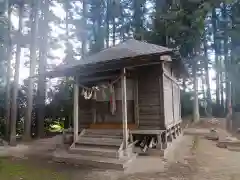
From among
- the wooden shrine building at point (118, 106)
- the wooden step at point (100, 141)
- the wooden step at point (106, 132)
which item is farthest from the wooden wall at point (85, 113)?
the wooden step at point (100, 141)

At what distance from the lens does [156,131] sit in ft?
24.0

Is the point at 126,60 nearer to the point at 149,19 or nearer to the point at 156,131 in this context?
the point at 156,131

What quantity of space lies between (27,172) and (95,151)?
2004 mm

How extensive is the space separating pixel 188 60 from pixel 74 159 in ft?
47.0

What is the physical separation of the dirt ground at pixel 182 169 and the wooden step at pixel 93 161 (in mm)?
233

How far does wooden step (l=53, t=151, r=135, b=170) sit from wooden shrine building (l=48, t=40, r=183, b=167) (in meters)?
0.09

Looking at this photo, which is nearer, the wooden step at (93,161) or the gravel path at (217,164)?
the gravel path at (217,164)

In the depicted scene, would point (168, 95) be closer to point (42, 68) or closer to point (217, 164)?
point (217, 164)

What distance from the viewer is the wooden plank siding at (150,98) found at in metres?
7.83

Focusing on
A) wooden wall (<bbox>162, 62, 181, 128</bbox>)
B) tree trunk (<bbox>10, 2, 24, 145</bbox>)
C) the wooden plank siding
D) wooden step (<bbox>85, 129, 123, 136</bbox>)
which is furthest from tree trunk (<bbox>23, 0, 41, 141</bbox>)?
wooden wall (<bbox>162, 62, 181, 128</bbox>)

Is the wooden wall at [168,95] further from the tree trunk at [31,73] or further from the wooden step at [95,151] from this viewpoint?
the tree trunk at [31,73]

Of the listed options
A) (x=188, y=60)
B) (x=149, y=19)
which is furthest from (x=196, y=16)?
(x=149, y=19)

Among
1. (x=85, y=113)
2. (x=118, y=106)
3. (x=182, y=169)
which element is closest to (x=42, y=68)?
(x=85, y=113)

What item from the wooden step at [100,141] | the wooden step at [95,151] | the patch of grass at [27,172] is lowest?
the patch of grass at [27,172]
